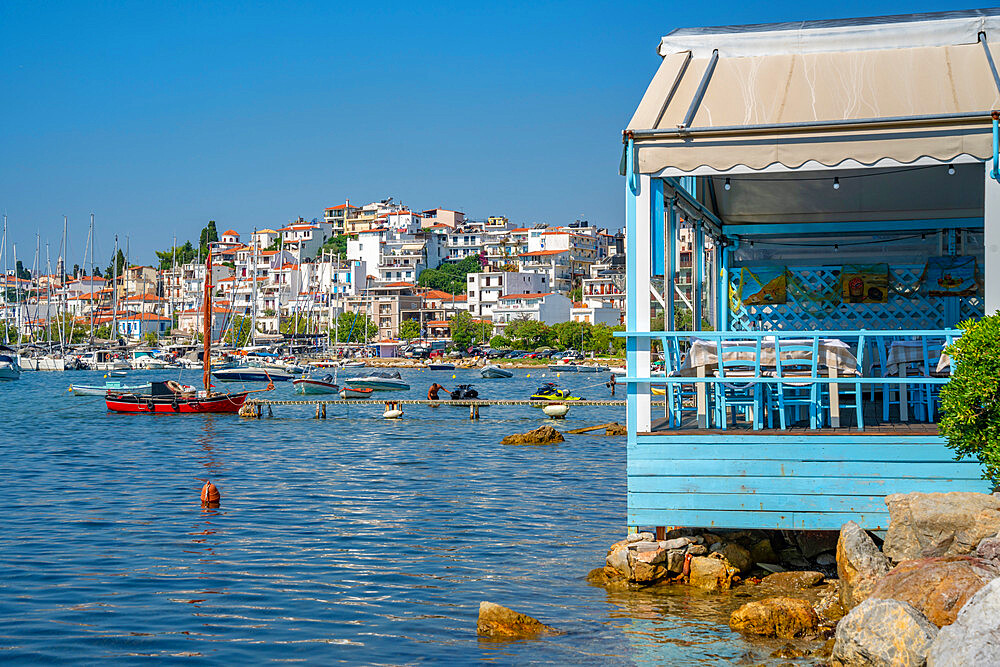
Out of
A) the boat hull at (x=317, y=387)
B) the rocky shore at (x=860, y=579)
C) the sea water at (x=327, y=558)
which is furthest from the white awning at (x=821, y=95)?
the boat hull at (x=317, y=387)

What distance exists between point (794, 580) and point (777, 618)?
1441mm

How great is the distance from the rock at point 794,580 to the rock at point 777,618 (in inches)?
39.4

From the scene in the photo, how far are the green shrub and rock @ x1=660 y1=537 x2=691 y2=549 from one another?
3031 mm

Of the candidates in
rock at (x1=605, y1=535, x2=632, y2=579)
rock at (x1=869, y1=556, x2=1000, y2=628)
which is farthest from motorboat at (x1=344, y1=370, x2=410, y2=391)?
rock at (x1=869, y1=556, x2=1000, y2=628)

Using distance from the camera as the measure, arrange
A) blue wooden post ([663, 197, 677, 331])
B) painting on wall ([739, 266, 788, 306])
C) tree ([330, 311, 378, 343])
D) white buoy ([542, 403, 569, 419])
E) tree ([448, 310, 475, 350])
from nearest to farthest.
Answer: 1. blue wooden post ([663, 197, 677, 331])
2. painting on wall ([739, 266, 788, 306])
3. white buoy ([542, 403, 569, 419])
4. tree ([448, 310, 475, 350])
5. tree ([330, 311, 378, 343])

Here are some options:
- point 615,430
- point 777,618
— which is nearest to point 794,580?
point 777,618

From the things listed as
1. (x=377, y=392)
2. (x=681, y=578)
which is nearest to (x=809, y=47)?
(x=681, y=578)

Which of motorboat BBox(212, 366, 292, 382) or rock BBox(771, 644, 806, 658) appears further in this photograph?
motorboat BBox(212, 366, 292, 382)

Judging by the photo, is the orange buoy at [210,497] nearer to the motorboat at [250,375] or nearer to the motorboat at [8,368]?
the motorboat at [250,375]

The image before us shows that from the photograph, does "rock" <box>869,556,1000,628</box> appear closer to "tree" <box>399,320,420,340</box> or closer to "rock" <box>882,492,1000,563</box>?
"rock" <box>882,492,1000,563</box>

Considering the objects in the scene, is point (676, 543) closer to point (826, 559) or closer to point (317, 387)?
point (826, 559)

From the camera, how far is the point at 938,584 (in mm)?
8375

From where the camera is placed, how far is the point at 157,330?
164m

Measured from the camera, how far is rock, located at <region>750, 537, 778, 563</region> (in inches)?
458
